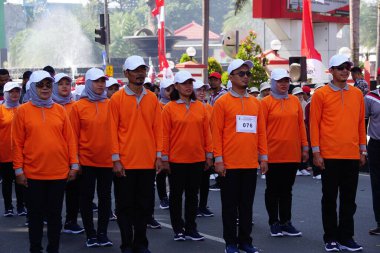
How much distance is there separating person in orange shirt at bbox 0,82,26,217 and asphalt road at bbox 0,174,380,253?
0.83 feet

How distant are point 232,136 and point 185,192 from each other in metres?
1.39

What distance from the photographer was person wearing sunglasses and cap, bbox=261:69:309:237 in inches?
417

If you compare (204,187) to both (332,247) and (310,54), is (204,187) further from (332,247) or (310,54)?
(310,54)

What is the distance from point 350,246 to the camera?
9.74 m

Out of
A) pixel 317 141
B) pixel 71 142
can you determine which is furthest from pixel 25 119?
pixel 317 141

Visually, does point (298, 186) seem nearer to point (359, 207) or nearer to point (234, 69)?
point (359, 207)

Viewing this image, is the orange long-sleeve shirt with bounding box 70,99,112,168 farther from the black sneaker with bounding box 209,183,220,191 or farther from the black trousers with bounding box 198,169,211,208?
the black sneaker with bounding box 209,183,220,191

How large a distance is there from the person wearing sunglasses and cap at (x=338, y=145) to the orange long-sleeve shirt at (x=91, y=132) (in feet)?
7.90

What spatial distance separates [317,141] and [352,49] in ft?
56.8

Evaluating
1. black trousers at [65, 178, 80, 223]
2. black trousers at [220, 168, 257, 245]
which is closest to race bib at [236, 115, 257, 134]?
black trousers at [220, 168, 257, 245]

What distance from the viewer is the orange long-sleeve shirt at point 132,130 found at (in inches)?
366

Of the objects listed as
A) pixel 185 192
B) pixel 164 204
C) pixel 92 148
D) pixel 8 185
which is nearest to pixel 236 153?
pixel 185 192

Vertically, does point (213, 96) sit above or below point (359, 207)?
above

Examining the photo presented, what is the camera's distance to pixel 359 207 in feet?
42.8
